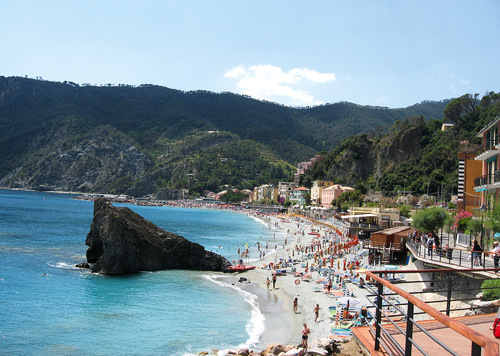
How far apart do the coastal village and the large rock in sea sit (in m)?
4.04

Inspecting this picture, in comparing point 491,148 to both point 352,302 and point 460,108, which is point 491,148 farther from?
point 460,108

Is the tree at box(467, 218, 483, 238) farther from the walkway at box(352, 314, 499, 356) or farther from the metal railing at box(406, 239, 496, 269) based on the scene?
the walkway at box(352, 314, 499, 356)

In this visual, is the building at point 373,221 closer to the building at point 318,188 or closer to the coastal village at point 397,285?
the coastal village at point 397,285

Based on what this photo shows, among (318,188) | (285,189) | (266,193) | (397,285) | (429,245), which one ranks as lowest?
(397,285)

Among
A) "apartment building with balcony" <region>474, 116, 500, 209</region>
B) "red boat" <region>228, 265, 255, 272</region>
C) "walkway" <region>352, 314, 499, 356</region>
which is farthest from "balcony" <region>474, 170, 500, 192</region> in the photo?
"red boat" <region>228, 265, 255, 272</region>

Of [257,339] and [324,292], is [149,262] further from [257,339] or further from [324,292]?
[257,339]

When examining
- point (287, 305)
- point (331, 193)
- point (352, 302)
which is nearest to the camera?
point (352, 302)

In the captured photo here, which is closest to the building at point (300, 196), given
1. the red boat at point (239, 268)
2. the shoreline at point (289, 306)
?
the red boat at point (239, 268)

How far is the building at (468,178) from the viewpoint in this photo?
1034 inches

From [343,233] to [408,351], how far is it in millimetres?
49703

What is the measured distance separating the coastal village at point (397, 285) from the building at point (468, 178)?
61mm

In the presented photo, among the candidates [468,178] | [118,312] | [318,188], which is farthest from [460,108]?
[118,312]

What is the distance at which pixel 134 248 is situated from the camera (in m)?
28.5

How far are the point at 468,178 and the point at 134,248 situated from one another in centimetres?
2317
